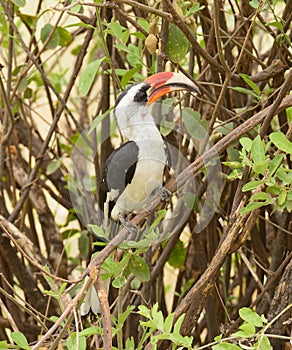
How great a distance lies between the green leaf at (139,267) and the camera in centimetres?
153

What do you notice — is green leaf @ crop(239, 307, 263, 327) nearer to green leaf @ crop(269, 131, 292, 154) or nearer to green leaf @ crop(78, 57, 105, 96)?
green leaf @ crop(269, 131, 292, 154)

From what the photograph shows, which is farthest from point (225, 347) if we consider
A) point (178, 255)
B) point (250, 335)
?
point (178, 255)

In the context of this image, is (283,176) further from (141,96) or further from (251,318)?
(141,96)

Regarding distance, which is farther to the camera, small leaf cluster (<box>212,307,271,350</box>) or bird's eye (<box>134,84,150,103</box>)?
bird's eye (<box>134,84,150,103</box>)

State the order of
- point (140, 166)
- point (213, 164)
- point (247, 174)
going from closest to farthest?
point (247, 174) → point (140, 166) → point (213, 164)

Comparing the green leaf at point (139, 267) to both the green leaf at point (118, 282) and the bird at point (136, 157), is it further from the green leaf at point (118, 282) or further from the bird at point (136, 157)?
the bird at point (136, 157)

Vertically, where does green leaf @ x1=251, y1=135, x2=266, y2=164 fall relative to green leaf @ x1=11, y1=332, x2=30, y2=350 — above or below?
above

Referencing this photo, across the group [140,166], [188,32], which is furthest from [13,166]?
[188,32]

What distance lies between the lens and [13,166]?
2.59 m

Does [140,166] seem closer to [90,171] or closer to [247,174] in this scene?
[247,174]

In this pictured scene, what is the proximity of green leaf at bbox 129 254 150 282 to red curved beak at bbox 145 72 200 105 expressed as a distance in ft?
1.24

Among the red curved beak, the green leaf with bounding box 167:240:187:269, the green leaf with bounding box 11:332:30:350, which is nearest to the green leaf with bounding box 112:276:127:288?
the green leaf with bounding box 11:332:30:350

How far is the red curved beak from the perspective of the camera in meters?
1.65

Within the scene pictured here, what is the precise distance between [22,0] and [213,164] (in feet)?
2.08
